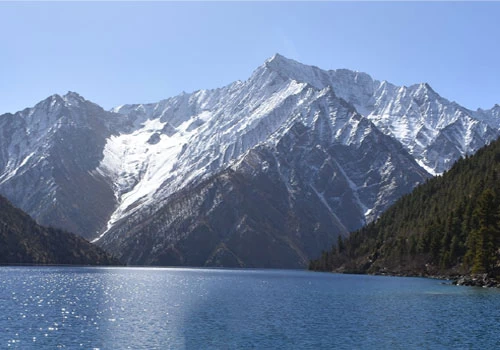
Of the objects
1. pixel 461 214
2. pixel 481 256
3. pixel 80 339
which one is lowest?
pixel 80 339

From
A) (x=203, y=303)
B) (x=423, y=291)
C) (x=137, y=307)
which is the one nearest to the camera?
(x=137, y=307)

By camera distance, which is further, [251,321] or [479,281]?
[479,281]

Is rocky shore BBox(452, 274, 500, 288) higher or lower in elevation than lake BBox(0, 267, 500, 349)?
higher

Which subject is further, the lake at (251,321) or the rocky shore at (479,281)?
the rocky shore at (479,281)

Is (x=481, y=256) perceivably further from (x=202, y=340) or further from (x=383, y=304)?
(x=202, y=340)

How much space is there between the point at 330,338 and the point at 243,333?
10.8 meters

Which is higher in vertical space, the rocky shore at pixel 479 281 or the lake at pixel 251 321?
the rocky shore at pixel 479 281

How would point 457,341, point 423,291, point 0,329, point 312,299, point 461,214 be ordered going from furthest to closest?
1. point 461,214
2. point 423,291
3. point 312,299
4. point 0,329
5. point 457,341

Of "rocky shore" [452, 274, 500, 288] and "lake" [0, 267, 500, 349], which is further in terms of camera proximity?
"rocky shore" [452, 274, 500, 288]

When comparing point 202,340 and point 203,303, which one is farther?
point 203,303

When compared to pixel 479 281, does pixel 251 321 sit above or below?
below

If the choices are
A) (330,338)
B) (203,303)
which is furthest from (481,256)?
(330,338)

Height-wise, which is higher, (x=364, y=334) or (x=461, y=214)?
(x=461, y=214)

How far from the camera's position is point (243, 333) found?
2918 inches
